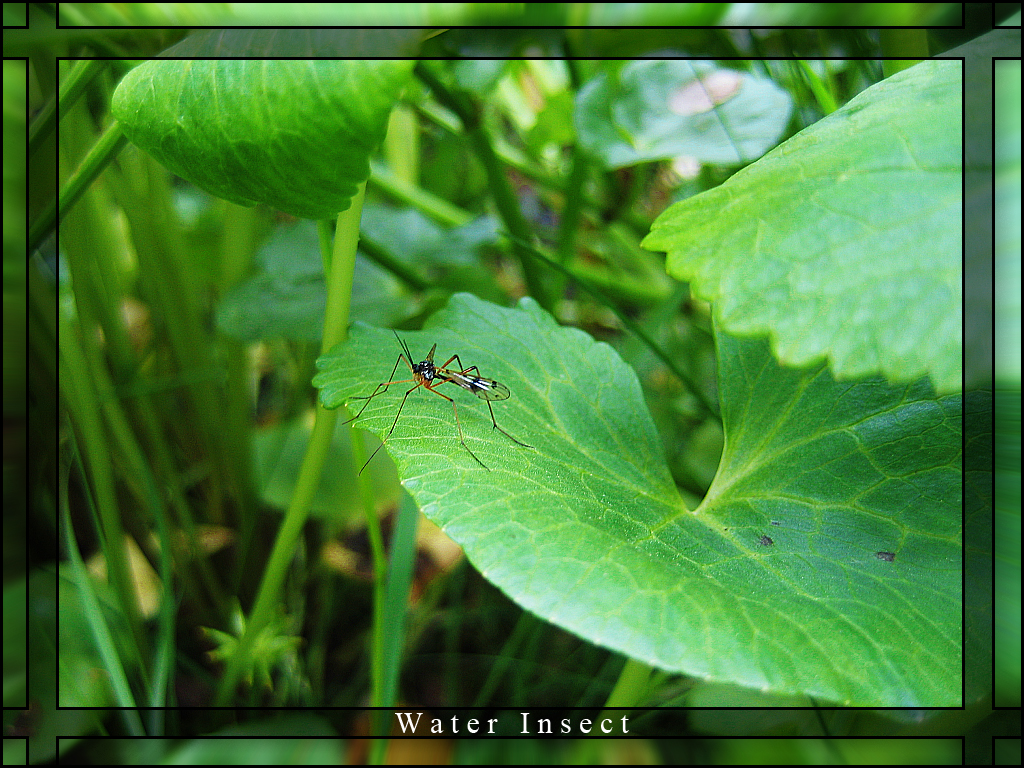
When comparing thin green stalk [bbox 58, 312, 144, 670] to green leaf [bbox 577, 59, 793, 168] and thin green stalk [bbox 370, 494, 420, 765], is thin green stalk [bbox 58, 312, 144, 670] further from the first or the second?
green leaf [bbox 577, 59, 793, 168]

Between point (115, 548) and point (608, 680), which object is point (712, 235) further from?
point (115, 548)

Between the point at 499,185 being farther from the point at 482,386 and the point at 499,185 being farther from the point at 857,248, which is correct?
the point at 857,248

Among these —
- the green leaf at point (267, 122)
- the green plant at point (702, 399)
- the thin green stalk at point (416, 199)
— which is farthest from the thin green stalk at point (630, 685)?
the thin green stalk at point (416, 199)

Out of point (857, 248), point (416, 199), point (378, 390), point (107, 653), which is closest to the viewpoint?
point (857, 248)

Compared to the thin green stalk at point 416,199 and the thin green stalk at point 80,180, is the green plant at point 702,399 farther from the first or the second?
the thin green stalk at point 416,199

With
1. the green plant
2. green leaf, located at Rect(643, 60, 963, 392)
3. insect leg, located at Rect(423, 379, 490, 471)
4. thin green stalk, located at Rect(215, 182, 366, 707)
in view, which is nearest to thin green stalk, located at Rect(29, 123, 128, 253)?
the green plant

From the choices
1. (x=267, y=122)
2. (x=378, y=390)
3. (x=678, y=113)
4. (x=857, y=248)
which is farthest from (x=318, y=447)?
(x=678, y=113)
